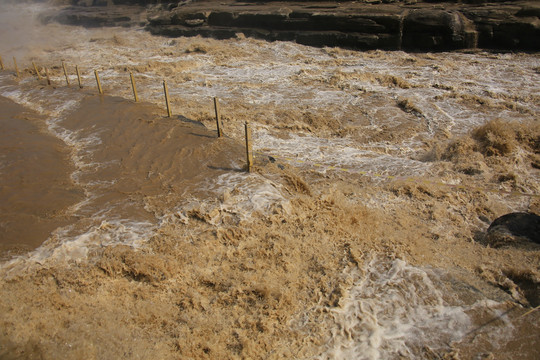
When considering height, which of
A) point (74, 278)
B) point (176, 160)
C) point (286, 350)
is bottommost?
point (286, 350)

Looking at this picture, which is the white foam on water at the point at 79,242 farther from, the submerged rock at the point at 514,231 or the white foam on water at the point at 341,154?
the submerged rock at the point at 514,231

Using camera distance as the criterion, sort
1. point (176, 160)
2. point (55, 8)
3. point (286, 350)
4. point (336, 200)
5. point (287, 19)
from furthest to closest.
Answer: point (55, 8) < point (287, 19) < point (176, 160) < point (336, 200) < point (286, 350)

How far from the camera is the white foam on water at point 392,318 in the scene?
4219mm

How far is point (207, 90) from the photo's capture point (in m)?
13.5

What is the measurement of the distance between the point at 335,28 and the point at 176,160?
14.5 metres

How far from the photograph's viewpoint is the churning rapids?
4.31 metres

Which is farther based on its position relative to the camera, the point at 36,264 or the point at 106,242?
the point at 106,242

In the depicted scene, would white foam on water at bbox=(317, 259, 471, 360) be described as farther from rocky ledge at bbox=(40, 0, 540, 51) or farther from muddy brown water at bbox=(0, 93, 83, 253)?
rocky ledge at bbox=(40, 0, 540, 51)

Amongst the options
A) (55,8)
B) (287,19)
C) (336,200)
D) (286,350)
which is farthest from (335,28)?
(55,8)

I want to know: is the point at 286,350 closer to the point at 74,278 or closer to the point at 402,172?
the point at 74,278

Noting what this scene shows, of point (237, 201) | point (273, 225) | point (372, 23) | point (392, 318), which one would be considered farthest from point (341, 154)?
point (372, 23)

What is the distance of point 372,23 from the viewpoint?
1794 cm

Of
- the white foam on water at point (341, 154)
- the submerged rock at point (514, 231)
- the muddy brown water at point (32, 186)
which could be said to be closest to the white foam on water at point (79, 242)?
the muddy brown water at point (32, 186)

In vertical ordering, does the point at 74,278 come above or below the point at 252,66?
below
